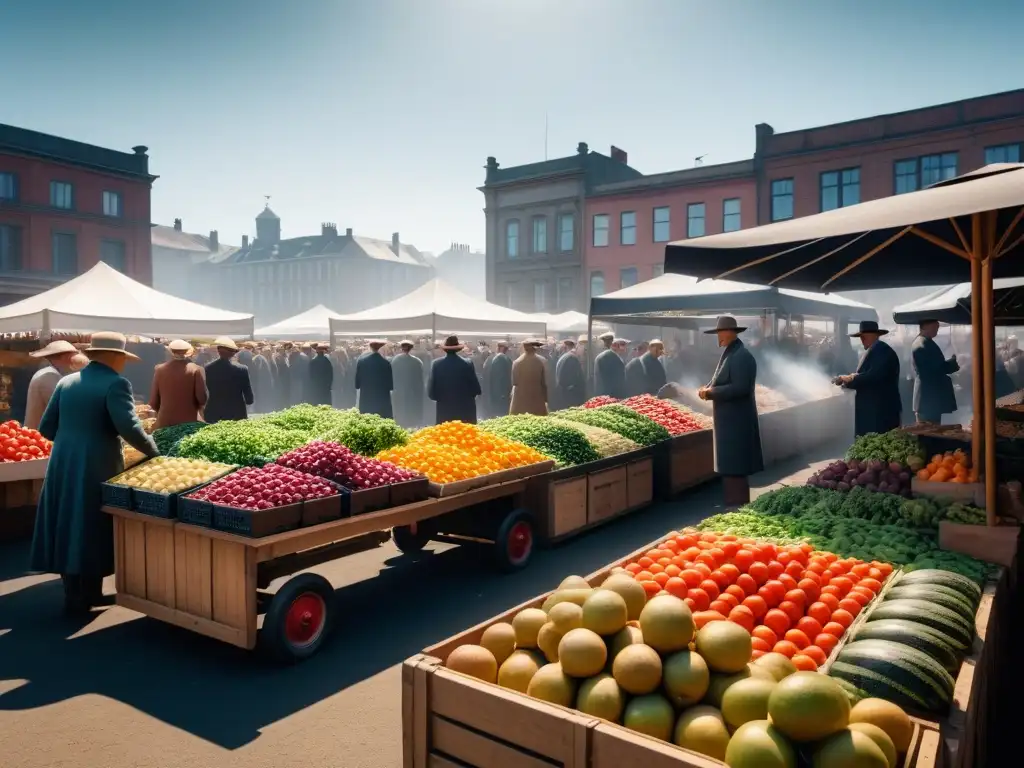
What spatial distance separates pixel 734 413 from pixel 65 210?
39007 mm

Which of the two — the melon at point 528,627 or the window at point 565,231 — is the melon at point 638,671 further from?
the window at point 565,231

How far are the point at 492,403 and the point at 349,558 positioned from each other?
9359 mm

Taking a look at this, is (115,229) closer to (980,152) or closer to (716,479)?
(716,479)

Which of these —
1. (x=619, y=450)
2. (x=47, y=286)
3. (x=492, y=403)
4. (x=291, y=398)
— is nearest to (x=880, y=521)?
(x=619, y=450)

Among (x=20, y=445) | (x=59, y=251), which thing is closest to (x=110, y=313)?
(x=20, y=445)

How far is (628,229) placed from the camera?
3781 cm

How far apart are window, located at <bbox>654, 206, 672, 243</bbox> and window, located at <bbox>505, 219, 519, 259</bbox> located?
8779 mm

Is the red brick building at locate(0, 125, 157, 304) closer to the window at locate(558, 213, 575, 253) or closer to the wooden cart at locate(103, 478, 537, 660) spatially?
the window at locate(558, 213, 575, 253)

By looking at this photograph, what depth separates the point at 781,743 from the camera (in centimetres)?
213

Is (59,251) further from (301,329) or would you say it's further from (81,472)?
(81,472)

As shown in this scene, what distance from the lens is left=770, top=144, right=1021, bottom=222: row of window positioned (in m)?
28.1

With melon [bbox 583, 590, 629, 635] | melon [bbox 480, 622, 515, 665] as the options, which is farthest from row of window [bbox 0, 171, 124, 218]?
melon [bbox 583, 590, 629, 635]

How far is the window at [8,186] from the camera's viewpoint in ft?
114

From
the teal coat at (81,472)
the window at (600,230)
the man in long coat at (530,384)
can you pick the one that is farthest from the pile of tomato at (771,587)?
the window at (600,230)
